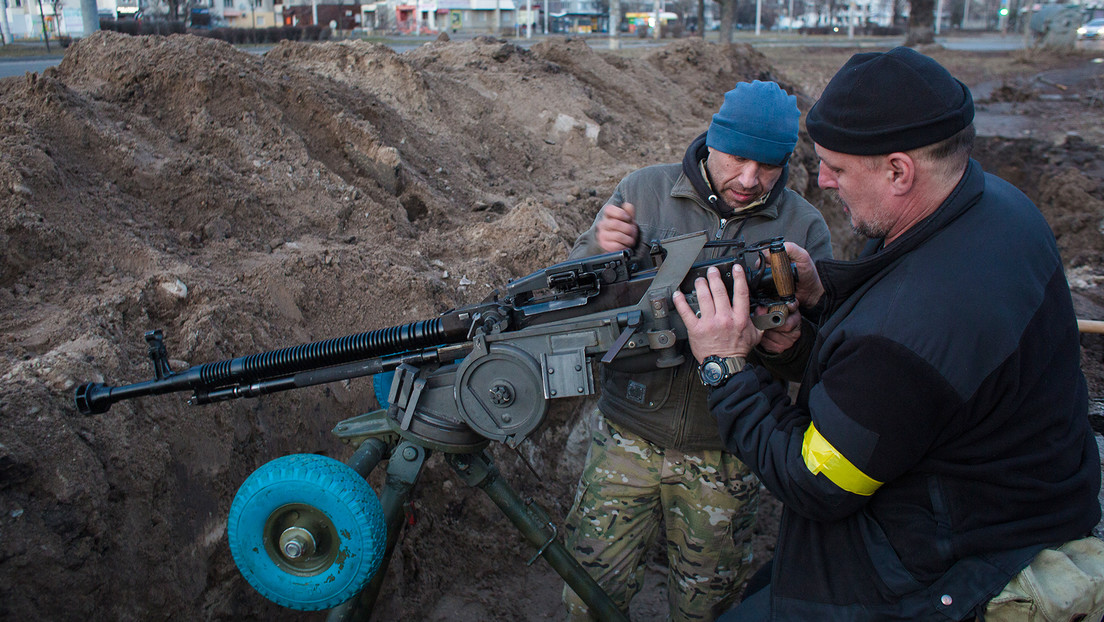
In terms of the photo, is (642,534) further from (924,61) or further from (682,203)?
(924,61)

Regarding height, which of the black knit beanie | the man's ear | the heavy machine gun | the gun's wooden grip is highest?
the black knit beanie

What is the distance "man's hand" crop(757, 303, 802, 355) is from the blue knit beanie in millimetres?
582

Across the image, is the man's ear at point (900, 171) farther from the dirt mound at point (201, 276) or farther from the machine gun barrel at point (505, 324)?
the dirt mound at point (201, 276)

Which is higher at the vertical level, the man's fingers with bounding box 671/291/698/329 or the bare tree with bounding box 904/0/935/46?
the bare tree with bounding box 904/0/935/46

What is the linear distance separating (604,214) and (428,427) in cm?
99

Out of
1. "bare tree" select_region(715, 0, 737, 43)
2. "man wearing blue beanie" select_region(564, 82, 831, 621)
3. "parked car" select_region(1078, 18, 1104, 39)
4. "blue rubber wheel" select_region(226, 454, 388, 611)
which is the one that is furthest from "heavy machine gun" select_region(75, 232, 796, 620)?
"parked car" select_region(1078, 18, 1104, 39)

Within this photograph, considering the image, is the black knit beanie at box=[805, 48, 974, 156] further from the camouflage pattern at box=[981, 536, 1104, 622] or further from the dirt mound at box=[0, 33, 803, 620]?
the dirt mound at box=[0, 33, 803, 620]

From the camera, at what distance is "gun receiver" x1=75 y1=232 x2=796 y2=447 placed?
2.26 metres

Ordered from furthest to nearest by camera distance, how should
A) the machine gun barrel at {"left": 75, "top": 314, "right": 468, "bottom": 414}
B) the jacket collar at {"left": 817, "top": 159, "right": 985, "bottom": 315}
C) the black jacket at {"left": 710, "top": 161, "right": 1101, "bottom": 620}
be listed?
1. the machine gun barrel at {"left": 75, "top": 314, "right": 468, "bottom": 414}
2. the jacket collar at {"left": 817, "top": 159, "right": 985, "bottom": 315}
3. the black jacket at {"left": 710, "top": 161, "right": 1101, "bottom": 620}

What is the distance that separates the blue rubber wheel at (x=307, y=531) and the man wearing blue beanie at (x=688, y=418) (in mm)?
1007

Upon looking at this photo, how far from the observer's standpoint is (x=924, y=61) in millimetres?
1891

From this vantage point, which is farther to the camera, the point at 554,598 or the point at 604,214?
the point at 554,598

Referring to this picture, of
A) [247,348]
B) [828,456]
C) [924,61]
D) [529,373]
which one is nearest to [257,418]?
[247,348]

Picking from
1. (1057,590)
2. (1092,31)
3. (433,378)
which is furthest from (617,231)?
(1092,31)
